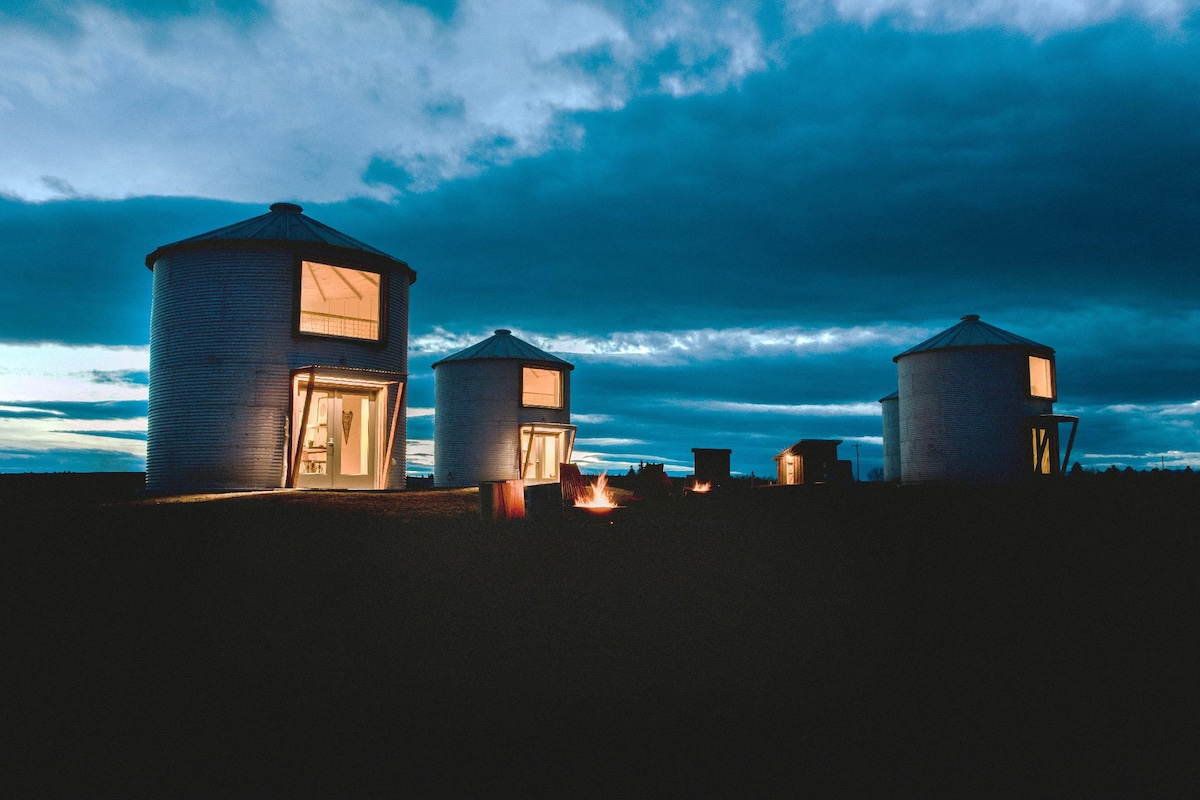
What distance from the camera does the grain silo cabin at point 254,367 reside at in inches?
823

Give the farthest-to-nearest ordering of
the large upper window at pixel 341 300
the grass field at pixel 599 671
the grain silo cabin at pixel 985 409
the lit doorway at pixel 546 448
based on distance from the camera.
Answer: the lit doorway at pixel 546 448 < the grain silo cabin at pixel 985 409 < the large upper window at pixel 341 300 < the grass field at pixel 599 671

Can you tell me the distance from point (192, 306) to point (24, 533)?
11.3 meters

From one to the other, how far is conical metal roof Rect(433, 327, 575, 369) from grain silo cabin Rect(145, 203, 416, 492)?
1211 centimetres

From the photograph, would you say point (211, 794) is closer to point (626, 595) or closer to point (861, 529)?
point (626, 595)

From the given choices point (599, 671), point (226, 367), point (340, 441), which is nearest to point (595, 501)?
point (599, 671)

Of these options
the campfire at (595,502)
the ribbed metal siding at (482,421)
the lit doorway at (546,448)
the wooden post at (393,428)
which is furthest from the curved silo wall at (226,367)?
the lit doorway at (546,448)

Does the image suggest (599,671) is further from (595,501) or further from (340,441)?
(340,441)

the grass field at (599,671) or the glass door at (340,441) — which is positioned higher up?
the glass door at (340,441)

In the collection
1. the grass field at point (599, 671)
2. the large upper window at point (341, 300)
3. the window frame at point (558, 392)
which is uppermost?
the large upper window at point (341, 300)

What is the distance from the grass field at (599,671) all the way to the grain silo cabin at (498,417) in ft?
81.5

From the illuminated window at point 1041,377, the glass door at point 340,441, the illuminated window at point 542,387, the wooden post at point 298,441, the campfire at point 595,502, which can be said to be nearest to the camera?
the campfire at point 595,502

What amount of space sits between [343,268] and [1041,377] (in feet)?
101

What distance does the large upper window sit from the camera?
24.2 m

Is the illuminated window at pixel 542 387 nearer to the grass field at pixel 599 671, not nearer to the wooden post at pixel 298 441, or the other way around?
the wooden post at pixel 298 441
